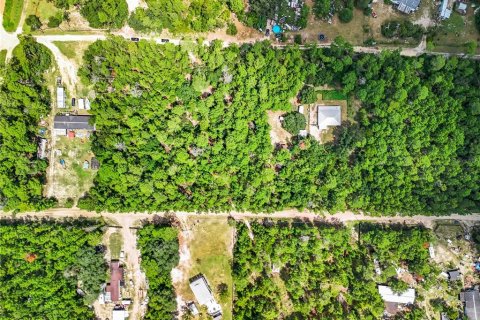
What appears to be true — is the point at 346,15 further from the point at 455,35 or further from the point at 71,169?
the point at 71,169

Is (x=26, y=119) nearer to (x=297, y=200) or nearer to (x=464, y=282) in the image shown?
(x=297, y=200)

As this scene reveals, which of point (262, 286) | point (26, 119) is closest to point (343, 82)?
point (262, 286)

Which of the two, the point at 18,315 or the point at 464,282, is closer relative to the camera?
the point at 18,315

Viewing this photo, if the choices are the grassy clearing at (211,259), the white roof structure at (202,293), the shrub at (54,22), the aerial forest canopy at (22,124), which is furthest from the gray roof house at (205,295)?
the shrub at (54,22)

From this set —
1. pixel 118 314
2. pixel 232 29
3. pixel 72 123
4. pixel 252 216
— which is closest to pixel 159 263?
pixel 118 314

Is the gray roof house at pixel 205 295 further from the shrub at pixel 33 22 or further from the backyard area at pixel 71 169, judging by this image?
the shrub at pixel 33 22

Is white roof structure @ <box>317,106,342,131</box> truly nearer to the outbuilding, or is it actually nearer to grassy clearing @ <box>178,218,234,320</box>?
grassy clearing @ <box>178,218,234,320</box>
